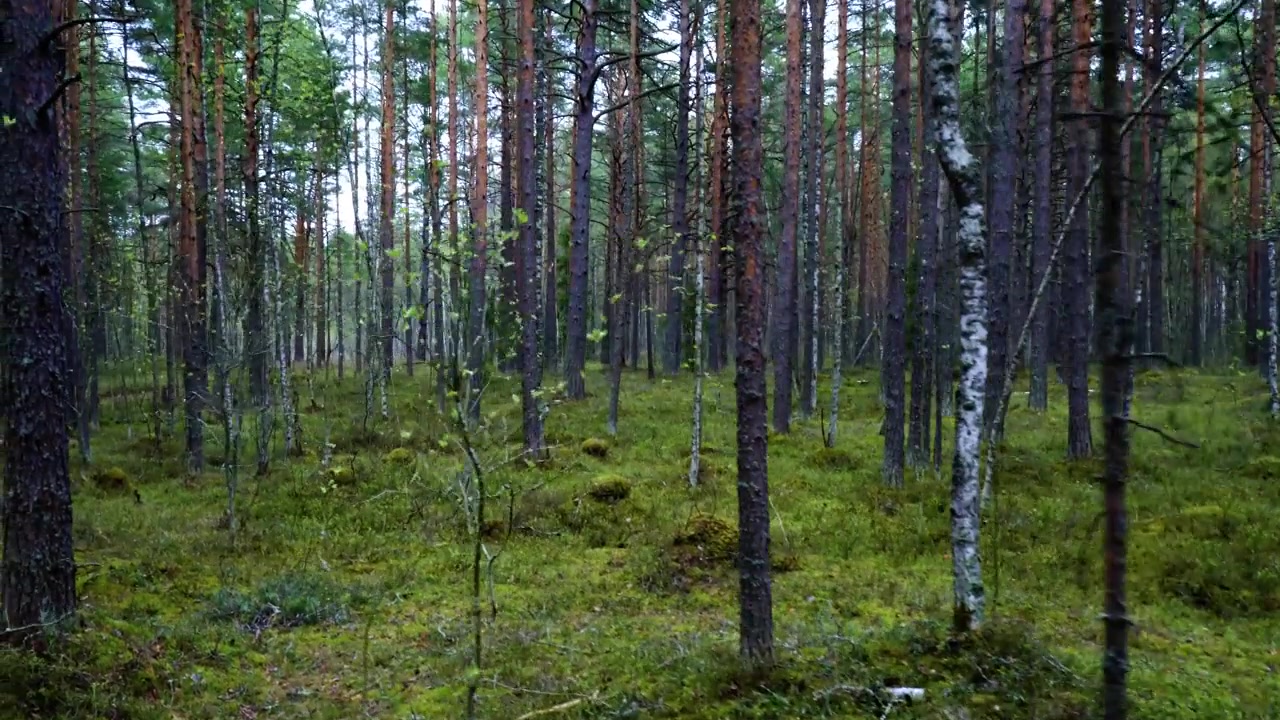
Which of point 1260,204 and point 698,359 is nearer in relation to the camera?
point 698,359

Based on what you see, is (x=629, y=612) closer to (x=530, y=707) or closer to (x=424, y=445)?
(x=530, y=707)

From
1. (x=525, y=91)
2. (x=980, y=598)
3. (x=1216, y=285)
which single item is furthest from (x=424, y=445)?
(x=1216, y=285)

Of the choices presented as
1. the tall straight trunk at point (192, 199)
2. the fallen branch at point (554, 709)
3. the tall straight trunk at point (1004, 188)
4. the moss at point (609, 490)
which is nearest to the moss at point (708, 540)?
the moss at point (609, 490)

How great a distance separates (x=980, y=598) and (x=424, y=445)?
1238 centimetres

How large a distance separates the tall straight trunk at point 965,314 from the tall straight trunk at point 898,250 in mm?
6544

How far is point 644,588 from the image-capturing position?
877 centimetres

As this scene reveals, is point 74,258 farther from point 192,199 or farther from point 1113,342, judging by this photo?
point 1113,342

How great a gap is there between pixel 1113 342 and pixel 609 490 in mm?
9772

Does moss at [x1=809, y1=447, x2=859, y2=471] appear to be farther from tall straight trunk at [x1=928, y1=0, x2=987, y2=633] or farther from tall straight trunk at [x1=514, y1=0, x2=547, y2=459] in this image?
tall straight trunk at [x1=928, y1=0, x2=987, y2=633]

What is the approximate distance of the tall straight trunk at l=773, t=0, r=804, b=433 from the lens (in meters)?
15.2

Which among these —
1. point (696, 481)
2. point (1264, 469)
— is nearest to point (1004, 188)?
point (1264, 469)

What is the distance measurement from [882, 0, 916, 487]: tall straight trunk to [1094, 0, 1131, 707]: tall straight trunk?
9427 millimetres

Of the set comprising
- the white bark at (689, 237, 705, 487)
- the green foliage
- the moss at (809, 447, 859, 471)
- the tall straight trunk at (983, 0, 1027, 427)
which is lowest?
the green foliage

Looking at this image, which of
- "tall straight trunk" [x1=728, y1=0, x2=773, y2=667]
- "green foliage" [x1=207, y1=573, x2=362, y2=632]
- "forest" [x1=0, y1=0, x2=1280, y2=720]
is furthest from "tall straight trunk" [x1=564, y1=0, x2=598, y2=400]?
"tall straight trunk" [x1=728, y1=0, x2=773, y2=667]
